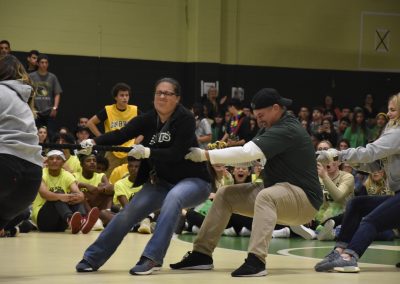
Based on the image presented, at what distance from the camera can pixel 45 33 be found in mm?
18891

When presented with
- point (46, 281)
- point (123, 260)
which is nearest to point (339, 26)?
point (123, 260)

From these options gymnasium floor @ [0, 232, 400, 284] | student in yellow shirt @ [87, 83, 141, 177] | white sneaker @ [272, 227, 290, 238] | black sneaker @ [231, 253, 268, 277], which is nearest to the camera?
gymnasium floor @ [0, 232, 400, 284]

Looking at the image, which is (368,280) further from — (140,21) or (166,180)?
(140,21)

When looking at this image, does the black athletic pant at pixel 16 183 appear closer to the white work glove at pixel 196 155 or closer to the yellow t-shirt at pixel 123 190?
the white work glove at pixel 196 155

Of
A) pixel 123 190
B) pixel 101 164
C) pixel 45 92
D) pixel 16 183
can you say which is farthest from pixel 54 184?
pixel 16 183

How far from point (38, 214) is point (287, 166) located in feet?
17.3

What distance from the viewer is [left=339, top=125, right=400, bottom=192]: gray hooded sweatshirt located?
306 inches

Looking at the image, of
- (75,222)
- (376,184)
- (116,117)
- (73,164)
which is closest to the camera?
(75,222)

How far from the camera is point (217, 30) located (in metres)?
20.4

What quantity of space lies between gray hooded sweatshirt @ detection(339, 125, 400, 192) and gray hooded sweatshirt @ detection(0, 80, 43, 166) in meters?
2.85

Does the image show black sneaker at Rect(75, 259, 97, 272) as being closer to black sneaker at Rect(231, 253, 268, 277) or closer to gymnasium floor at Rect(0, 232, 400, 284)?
gymnasium floor at Rect(0, 232, 400, 284)

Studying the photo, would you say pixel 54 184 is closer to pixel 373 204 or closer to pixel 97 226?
pixel 97 226

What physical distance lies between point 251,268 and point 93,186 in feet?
19.2

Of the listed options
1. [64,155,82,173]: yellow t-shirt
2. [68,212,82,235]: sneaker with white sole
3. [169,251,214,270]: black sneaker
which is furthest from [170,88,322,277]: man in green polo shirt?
[64,155,82,173]: yellow t-shirt
